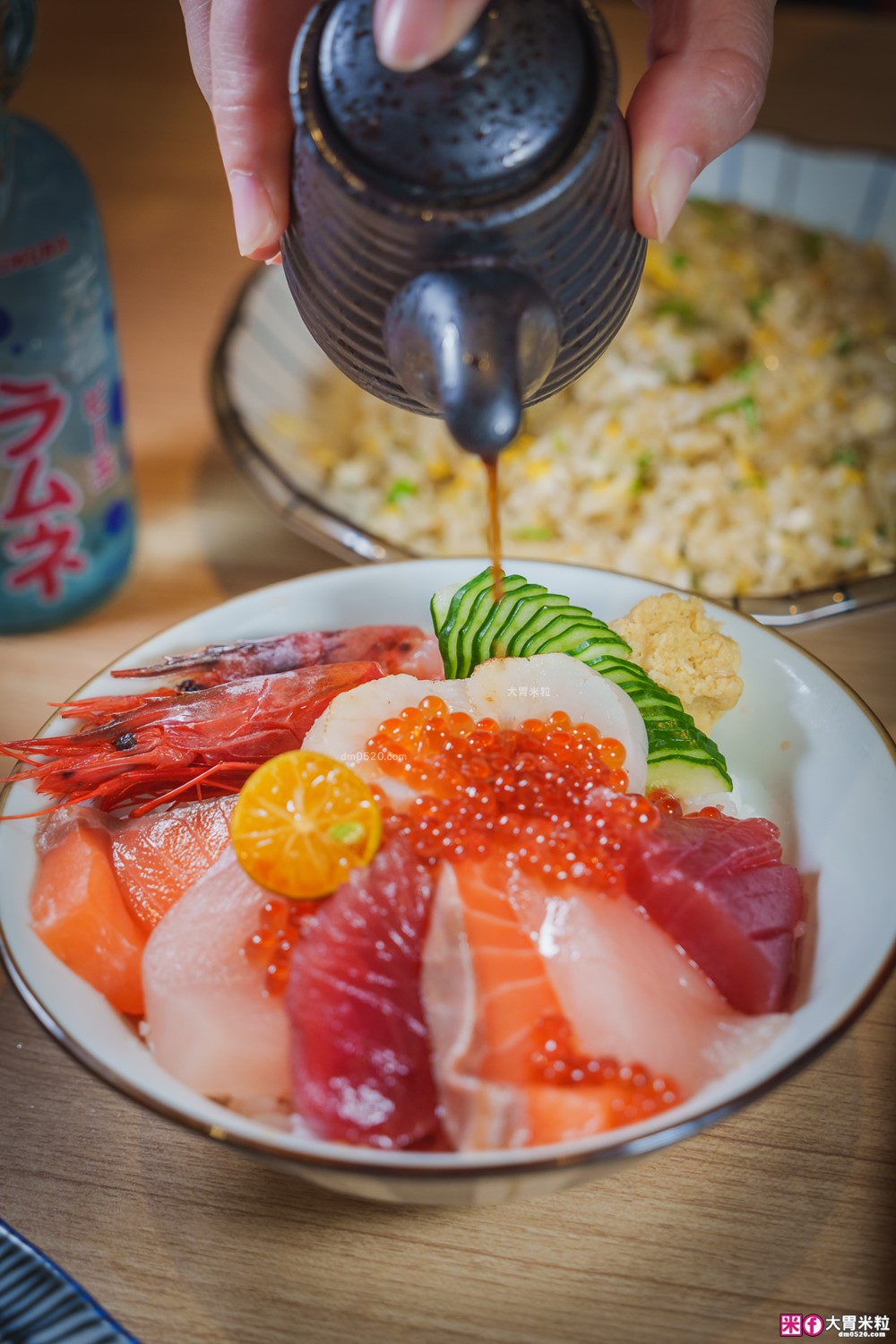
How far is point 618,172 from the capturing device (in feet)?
3.18

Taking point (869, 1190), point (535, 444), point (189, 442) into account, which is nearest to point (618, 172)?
point (869, 1190)

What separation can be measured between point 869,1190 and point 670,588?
0.65 metres

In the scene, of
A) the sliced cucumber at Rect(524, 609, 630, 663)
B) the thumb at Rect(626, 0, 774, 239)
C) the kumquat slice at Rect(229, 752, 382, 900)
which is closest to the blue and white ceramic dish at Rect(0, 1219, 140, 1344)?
the kumquat slice at Rect(229, 752, 382, 900)

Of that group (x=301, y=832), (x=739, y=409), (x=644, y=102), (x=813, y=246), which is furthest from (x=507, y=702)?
(x=813, y=246)

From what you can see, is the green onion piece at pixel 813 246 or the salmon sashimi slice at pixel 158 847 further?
the green onion piece at pixel 813 246

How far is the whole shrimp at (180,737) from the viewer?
4.09 ft

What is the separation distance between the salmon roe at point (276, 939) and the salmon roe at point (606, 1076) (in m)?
0.22

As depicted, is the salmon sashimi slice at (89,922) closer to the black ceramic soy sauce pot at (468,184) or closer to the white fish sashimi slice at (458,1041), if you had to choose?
the white fish sashimi slice at (458,1041)

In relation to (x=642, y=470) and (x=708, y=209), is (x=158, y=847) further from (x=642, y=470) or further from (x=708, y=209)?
(x=708, y=209)

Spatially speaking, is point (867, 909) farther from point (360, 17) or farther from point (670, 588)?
point (360, 17)

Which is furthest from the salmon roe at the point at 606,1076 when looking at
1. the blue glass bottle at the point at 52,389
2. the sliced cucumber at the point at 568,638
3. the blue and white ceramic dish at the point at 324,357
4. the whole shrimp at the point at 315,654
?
the blue glass bottle at the point at 52,389

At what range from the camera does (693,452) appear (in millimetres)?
1948

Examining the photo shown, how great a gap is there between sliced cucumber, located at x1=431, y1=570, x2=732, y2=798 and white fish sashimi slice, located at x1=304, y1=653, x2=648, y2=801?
50 millimetres

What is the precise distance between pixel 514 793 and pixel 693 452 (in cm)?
103
